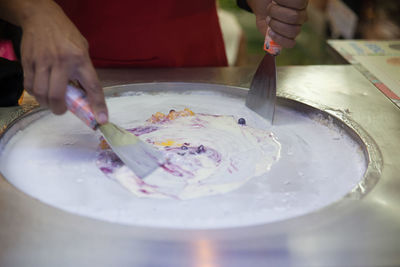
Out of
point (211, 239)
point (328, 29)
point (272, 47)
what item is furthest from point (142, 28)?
point (328, 29)

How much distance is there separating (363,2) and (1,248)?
279 centimetres

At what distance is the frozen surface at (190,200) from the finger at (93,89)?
0.45 feet

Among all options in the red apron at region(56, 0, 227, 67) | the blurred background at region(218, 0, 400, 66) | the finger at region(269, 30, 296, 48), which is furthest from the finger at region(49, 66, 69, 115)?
the blurred background at region(218, 0, 400, 66)

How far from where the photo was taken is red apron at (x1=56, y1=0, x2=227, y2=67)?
5.65ft

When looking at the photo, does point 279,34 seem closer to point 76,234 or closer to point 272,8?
point 272,8

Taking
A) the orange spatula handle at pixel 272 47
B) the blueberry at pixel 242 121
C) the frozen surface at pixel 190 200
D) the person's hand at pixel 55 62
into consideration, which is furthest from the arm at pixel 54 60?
the orange spatula handle at pixel 272 47

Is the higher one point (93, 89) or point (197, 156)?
point (93, 89)

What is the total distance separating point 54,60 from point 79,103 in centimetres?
12

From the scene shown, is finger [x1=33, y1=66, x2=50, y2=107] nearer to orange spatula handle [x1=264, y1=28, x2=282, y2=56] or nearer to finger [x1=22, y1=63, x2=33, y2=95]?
finger [x1=22, y1=63, x2=33, y2=95]

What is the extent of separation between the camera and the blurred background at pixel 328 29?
8.40ft

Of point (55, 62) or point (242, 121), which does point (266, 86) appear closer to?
point (242, 121)

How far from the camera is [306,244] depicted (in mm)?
783

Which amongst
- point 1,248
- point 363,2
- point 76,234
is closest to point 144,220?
point 76,234

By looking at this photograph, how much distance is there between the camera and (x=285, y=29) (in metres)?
1.32
